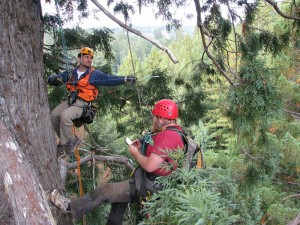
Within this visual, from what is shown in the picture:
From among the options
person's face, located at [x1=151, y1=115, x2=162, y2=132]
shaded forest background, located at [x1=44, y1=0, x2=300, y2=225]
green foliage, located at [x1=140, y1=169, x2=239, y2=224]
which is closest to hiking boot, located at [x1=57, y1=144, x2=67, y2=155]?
shaded forest background, located at [x1=44, y1=0, x2=300, y2=225]

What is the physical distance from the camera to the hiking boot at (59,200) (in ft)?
9.07

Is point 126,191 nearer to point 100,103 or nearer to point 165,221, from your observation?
point 165,221

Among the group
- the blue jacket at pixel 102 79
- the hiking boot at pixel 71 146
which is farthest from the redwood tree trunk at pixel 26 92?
the blue jacket at pixel 102 79

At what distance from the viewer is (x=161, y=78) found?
5.14 meters

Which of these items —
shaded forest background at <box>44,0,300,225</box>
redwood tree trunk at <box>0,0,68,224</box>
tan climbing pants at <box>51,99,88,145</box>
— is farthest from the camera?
tan climbing pants at <box>51,99,88,145</box>

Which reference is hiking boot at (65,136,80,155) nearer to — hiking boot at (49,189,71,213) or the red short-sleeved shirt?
hiking boot at (49,189,71,213)

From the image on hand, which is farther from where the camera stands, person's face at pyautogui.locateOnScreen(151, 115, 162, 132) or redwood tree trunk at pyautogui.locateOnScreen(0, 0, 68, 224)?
person's face at pyautogui.locateOnScreen(151, 115, 162, 132)

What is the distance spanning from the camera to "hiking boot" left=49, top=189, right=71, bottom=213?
2764 millimetres

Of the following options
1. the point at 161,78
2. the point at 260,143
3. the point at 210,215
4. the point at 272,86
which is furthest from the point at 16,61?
the point at 260,143

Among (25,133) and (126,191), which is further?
(126,191)

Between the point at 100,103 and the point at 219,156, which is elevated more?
the point at 100,103

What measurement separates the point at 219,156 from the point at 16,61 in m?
10.4

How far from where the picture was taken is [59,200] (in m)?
2.80

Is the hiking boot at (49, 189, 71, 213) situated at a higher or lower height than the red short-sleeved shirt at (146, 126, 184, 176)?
lower
